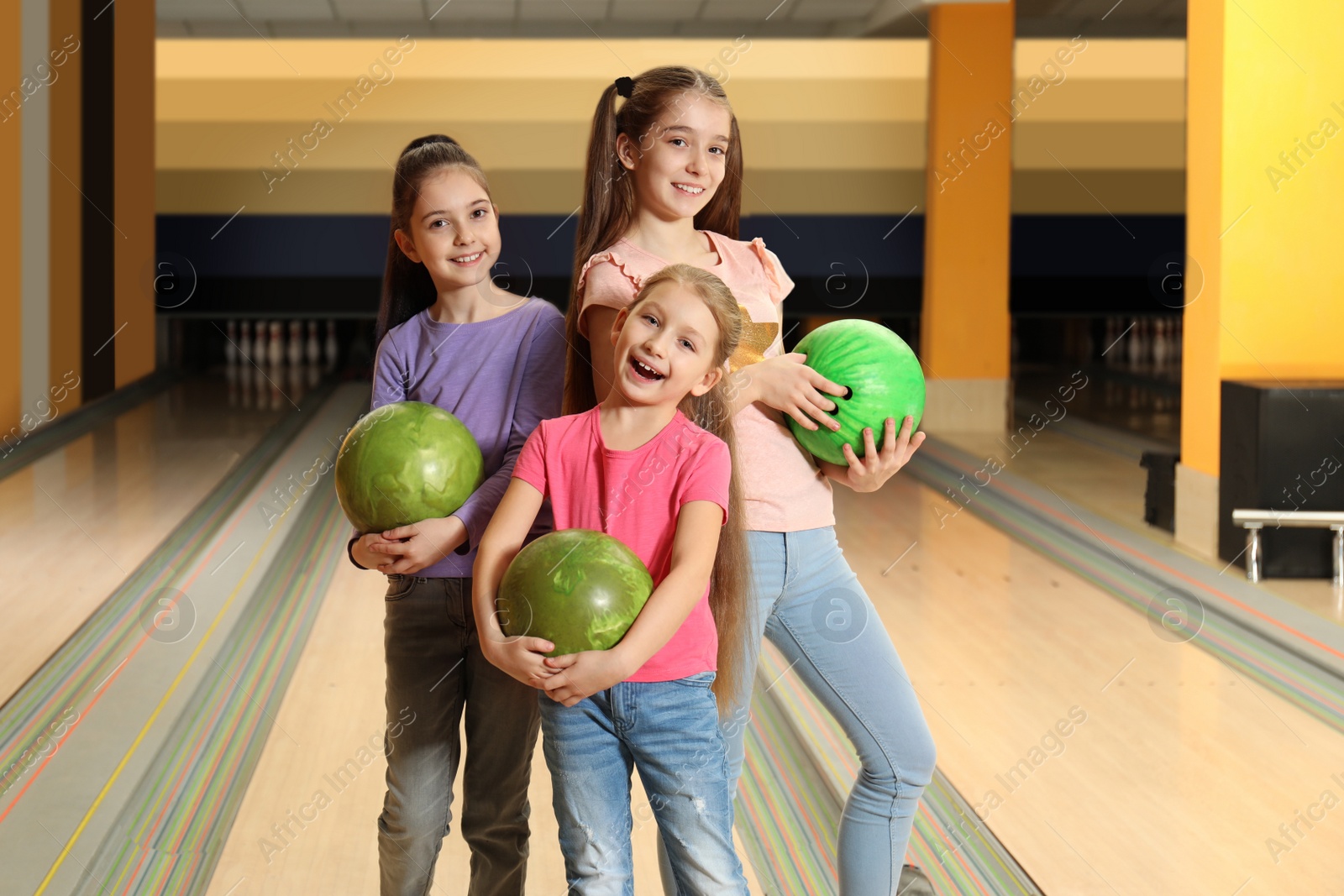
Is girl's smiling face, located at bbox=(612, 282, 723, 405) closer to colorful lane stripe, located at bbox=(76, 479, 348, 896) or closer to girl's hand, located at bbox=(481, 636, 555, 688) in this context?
girl's hand, located at bbox=(481, 636, 555, 688)

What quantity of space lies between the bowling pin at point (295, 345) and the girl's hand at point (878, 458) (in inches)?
332

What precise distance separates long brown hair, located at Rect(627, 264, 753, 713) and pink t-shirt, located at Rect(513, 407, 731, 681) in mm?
52

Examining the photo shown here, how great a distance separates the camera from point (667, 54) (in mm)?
7156

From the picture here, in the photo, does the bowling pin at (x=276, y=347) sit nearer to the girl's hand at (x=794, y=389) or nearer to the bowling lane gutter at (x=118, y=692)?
the bowling lane gutter at (x=118, y=692)

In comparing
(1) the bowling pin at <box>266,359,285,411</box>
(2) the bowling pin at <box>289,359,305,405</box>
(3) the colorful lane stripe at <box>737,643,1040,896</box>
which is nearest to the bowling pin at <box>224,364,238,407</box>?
(1) the bowling pin at <box>266,359,285,411</box>

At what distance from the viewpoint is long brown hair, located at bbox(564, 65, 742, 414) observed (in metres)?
1.29

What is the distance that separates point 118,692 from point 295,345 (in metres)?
7.12

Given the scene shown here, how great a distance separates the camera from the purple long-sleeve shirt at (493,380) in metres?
1.36

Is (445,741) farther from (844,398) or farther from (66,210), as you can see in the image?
(66,210)

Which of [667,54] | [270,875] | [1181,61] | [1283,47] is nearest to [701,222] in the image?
[270,875]

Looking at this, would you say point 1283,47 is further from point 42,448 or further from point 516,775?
point 42,448

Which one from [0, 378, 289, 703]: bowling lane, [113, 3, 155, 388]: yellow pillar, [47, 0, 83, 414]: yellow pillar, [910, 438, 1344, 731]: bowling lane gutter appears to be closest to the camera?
[910, 438, 1344, 731]: bowling lane gutter

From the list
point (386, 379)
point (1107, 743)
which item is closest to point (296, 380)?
point (1107, 743)

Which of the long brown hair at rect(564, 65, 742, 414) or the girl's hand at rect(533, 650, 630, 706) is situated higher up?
the long brown hair at rect(564, 65, 742, 414)
